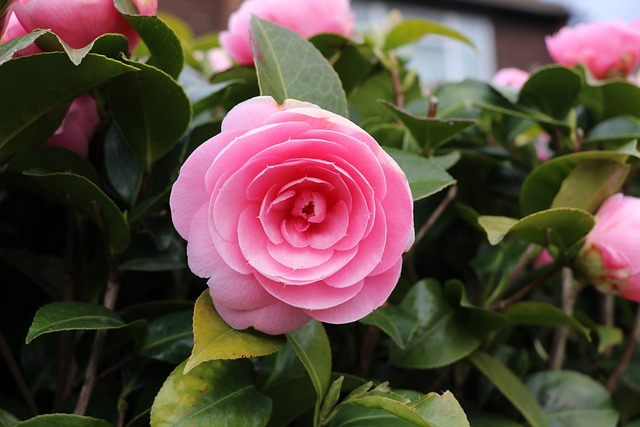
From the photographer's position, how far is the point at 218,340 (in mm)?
477

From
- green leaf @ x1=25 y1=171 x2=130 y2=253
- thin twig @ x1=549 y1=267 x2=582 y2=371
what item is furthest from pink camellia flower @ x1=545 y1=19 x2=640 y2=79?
green leaf @ x1=25 y1=171 x2=130 y2=253

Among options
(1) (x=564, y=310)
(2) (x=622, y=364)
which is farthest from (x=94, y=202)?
(2) (x=622, y=364)

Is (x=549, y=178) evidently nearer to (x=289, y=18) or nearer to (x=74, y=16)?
(x=289, y=18)

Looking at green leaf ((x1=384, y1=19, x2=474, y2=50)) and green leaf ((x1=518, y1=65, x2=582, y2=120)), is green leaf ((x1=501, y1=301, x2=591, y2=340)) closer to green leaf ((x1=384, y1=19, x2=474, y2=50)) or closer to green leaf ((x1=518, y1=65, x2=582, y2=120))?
green leaf ((x1=518, y1=65, x2=582, y2=120))

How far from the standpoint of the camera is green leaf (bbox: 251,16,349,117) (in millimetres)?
591

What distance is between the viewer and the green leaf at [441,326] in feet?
2.27

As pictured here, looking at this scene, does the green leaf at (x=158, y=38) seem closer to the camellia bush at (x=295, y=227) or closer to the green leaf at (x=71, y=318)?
the camellia bush at (x=295, y=227)

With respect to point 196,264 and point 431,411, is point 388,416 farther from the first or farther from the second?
point 196,264

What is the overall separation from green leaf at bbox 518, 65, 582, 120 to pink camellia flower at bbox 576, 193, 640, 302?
223 mm

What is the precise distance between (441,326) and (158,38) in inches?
16.0

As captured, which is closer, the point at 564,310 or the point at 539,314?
the point at 539,314

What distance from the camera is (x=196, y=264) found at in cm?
48

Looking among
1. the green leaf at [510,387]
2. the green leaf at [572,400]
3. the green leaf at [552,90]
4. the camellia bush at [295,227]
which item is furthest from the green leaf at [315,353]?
the green leaf at [552,90]

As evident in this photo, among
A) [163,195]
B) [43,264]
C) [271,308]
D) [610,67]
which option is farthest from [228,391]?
[610,67]
